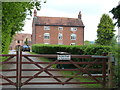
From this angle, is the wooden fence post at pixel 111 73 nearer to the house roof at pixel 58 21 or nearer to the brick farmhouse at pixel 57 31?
the brick farmhouse at pixel 57 31

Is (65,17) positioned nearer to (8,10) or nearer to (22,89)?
(8,10)

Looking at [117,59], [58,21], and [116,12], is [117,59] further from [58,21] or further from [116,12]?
[58,21]

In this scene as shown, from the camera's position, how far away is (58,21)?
62.6 metres

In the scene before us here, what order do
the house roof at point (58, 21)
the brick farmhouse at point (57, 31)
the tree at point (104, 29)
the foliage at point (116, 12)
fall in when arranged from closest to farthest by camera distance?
the foliage at point (116, 12), the tree at point (104, 29), the brick farmhouse at point (57, 31), the house roof at point (58, 21)

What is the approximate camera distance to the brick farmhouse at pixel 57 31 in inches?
2335

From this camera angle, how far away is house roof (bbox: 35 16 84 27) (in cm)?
6066

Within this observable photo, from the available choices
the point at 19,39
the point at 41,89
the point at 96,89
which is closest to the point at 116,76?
the point at 96,89

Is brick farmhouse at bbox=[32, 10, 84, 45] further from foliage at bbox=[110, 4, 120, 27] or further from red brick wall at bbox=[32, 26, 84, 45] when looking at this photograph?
Result: foliage at bbox=[110, 4, 120, 27]

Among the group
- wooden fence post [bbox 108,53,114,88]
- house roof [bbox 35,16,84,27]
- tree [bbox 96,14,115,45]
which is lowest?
wooden fence post [bbox 108,53,114,88]

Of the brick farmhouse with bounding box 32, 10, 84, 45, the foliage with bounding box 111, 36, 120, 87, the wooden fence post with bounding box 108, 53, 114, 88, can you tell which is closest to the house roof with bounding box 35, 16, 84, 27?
the brick farmhouse with bounding box 32, 10, 84, 45

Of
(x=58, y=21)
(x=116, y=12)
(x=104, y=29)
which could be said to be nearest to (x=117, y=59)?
(x=116, y=12)

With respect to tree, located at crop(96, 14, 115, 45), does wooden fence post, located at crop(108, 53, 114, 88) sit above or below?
below

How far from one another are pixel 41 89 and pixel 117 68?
268 centimetres

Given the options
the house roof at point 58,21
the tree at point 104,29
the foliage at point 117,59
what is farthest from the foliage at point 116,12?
the house roof at point 58,21
